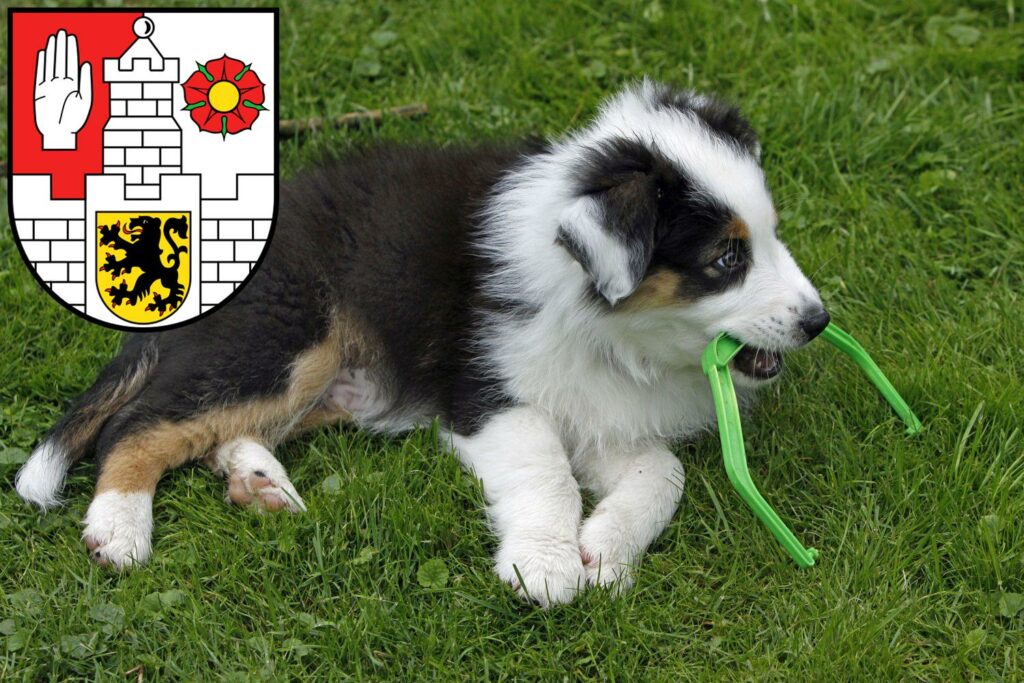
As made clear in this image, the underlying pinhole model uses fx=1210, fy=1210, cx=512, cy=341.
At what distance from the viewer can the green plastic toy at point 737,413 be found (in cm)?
A: 317

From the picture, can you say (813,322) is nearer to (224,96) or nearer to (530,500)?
(530,500)

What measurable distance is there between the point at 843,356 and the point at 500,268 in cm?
121

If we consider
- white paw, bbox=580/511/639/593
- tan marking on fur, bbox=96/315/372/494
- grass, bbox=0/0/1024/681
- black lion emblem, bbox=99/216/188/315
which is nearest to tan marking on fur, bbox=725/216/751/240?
grass, bbox=0/0/1024/681

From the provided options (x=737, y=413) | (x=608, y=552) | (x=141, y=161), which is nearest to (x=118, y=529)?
(x=608, y=552)

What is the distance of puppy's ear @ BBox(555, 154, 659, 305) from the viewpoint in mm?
3148

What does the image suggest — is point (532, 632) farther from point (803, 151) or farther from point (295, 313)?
point (803, 151)

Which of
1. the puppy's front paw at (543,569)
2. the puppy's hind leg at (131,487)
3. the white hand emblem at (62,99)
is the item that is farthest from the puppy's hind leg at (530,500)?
the white hand emblem at (62,99)

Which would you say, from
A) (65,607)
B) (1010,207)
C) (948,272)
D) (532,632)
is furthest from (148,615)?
(1010,207)

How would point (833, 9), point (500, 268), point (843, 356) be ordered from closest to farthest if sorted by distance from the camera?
point (500, 268) → point (843, 356) → point (833, 9)

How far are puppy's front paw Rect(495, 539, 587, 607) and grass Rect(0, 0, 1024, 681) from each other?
47mm

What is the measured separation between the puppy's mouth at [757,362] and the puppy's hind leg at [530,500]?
0.59m

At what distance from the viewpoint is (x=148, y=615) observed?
3.17 m

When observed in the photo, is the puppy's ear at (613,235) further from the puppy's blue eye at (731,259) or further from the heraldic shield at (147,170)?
the heraldic shield at (147,170)

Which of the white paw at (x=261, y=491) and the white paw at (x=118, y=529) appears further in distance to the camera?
the white paw at (x=261, y=491)
